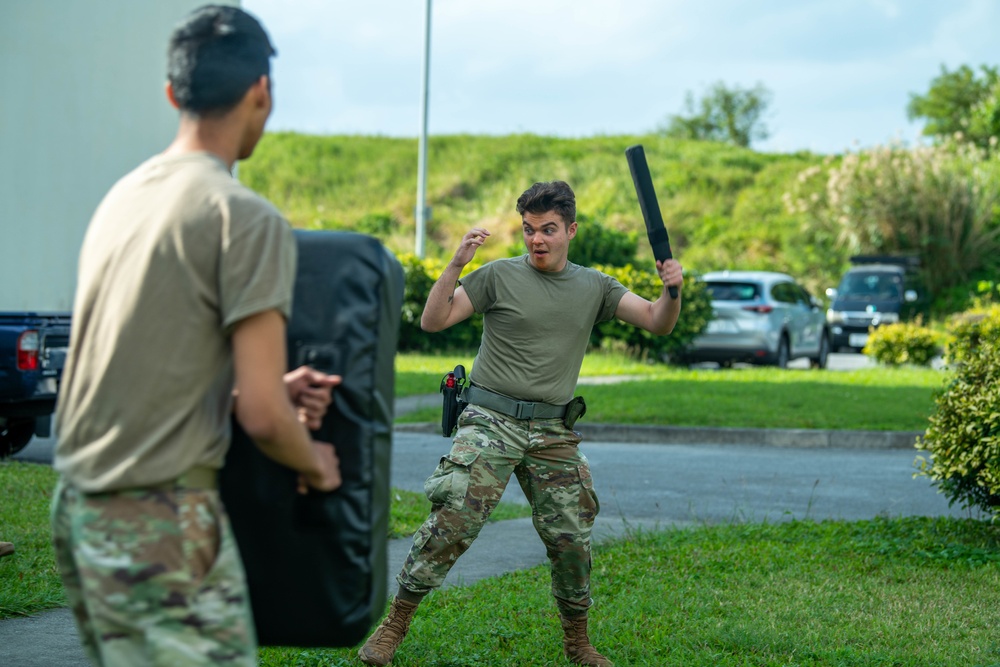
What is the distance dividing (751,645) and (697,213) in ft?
144

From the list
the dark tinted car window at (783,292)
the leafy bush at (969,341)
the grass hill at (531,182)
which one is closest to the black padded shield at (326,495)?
the leafy bush at (969,341)

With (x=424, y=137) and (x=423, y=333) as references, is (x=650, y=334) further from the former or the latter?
(x=424, y=137)

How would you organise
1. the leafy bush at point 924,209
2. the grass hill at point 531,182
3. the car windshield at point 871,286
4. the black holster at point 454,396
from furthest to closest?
1. the grass hill at point 531,182
2. the leafy bush at point 924,209
3. the car windshield at point 871,286
4. the black holster at point 454,396

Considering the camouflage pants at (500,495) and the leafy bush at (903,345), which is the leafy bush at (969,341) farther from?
the leafy bush at (903,345)

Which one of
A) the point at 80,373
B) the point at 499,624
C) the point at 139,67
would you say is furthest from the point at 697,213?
the point at 80,373

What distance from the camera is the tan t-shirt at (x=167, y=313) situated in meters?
2.31

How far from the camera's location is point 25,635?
17.0 ft

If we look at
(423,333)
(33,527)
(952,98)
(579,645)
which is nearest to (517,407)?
(579,645)

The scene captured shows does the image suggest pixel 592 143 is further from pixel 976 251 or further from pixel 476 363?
pixel 476 363

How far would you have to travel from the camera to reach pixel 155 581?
7.59ft

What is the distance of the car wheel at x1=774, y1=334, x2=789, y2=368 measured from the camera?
68.5ft

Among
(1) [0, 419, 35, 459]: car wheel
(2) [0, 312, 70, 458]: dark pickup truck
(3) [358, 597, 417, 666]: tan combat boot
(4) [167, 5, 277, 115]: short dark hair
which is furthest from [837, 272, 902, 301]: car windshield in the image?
(4) [167, 5, 277, 115]: short dark hair

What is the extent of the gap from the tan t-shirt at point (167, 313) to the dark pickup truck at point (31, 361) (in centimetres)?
721

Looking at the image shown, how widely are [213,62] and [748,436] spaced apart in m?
11.3
